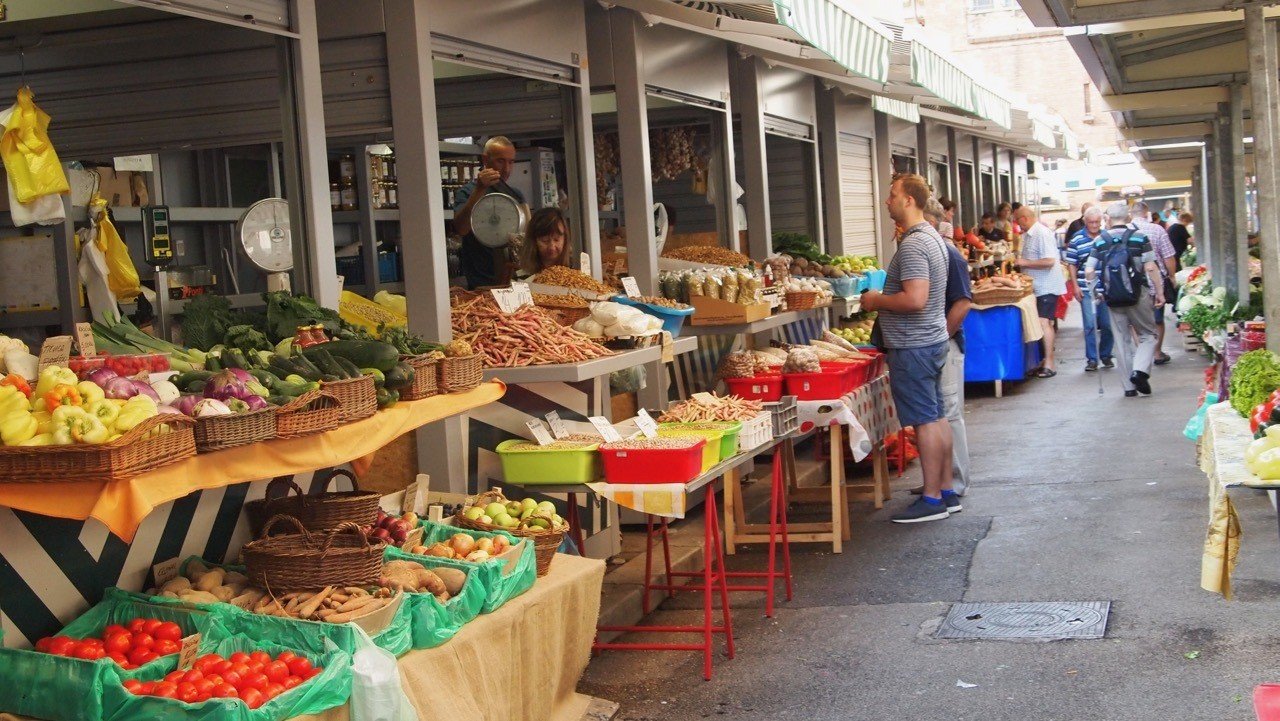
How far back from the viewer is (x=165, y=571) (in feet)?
15.1

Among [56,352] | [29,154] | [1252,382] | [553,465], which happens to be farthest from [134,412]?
[1252,382]

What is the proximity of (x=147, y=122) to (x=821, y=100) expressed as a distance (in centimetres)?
873

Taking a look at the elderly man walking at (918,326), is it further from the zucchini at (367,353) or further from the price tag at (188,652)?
the price tag at (188,652)

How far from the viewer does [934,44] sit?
10391 millimetres

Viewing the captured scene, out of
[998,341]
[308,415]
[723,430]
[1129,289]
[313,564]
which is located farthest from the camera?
[998,341]

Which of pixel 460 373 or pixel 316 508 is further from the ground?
pixel 460 373

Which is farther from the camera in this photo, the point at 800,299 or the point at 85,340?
the point at 800,299

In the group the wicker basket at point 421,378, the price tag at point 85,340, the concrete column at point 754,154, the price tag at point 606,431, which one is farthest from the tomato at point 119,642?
the concrete column at point 754,154

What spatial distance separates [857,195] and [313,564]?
11.6 meters

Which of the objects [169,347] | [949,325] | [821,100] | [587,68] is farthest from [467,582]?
[821,100]

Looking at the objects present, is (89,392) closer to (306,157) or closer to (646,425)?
(306,157)

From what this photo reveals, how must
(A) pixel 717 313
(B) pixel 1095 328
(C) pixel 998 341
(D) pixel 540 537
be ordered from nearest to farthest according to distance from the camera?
(D) pixel 540 537 → (A) pixel 717 313 → (C) pixel 998 341 → (B) pixel 1095 328

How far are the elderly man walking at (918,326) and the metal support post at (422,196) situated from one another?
10.9 feet

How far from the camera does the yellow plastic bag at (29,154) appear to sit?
600cm
